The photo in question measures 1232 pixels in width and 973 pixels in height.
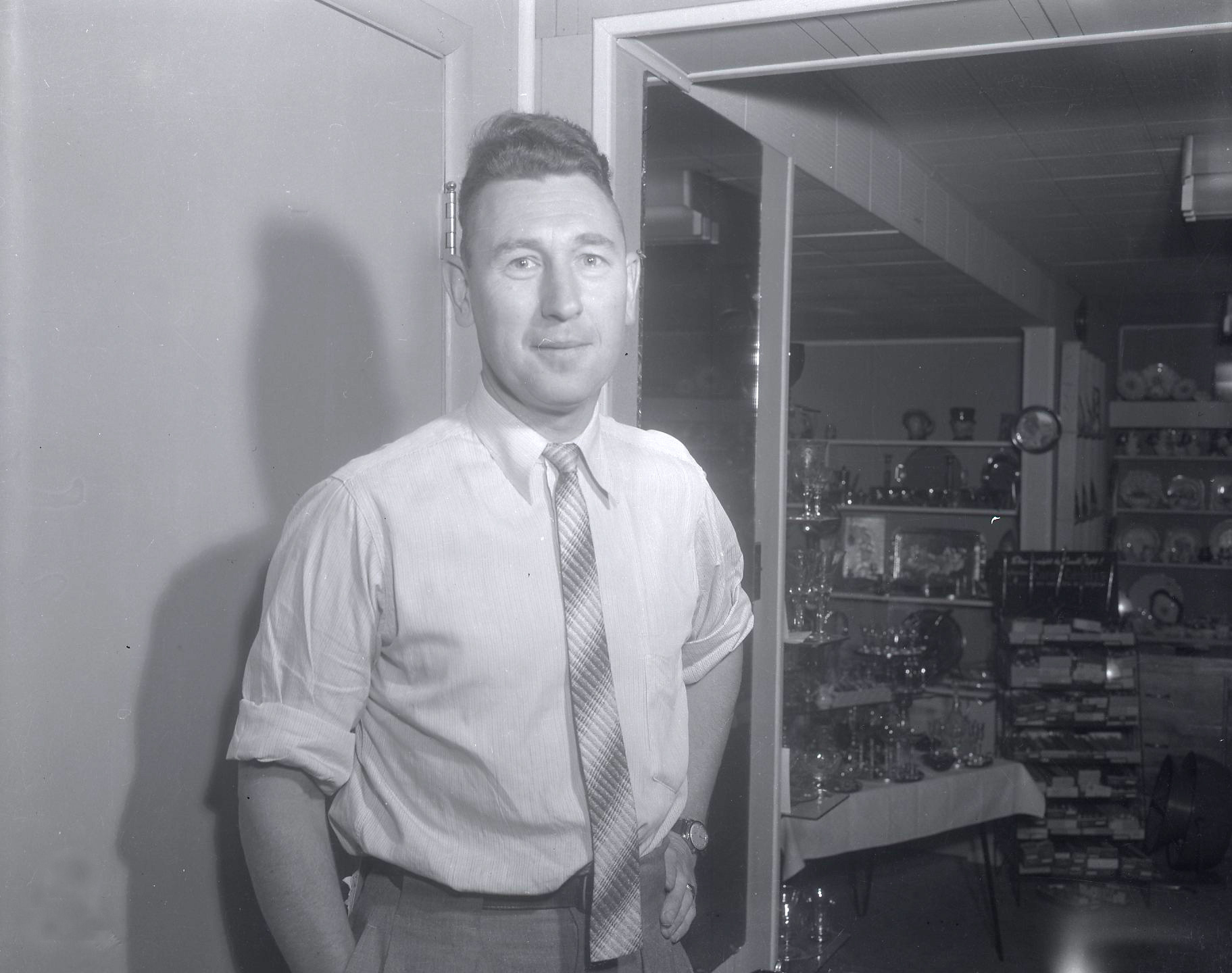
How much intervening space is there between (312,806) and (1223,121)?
339cm

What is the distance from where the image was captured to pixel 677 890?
1333 millimetres

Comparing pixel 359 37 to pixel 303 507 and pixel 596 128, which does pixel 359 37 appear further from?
pixel 303 507

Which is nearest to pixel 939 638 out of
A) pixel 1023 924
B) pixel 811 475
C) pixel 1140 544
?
pixel 1023 924

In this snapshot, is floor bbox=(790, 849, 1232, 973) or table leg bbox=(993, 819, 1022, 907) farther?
table leg bbox=(993, 819, 1022, 907)

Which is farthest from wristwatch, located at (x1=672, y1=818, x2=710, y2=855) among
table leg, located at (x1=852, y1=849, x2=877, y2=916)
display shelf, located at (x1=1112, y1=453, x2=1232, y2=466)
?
display shelf, located at (x1=1112, y1=453, x2=1232, y2=466)

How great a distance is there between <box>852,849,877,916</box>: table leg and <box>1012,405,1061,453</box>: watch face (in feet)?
8.91

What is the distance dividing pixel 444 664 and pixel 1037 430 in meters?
6.31

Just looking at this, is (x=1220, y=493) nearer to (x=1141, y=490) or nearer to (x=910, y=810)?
(x=1141, y=490)

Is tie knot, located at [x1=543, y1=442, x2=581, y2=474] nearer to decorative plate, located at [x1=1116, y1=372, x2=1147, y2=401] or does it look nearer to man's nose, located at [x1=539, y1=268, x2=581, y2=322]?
man's nose, located at [x1=539, y1=268, x2=581, y2=322]

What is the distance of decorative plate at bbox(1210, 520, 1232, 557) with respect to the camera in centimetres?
739

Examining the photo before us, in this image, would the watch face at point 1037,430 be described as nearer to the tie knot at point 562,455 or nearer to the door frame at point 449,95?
the door frame at point 449,95

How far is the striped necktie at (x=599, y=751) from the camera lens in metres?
1.18

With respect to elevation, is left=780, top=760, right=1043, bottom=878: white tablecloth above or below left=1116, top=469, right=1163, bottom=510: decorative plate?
below

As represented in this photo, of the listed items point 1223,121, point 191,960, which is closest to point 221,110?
point 191,960
